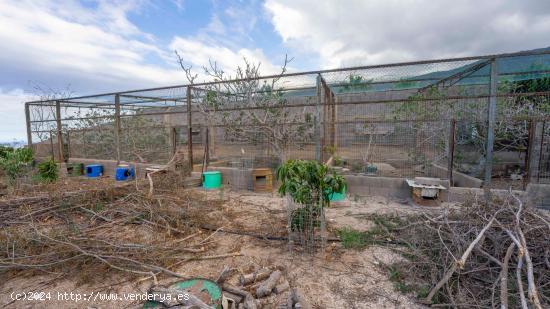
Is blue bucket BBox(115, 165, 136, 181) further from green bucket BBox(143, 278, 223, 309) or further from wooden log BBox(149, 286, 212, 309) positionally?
wooden log BBox(149, 286, 212, 309)

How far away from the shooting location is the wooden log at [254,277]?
2568 mm

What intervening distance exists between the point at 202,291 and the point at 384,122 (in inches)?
174

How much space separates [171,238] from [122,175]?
5121 mm

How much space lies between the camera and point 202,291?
2211 millimetres

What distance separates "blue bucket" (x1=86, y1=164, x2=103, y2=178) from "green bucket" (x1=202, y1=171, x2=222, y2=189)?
4.72 meters

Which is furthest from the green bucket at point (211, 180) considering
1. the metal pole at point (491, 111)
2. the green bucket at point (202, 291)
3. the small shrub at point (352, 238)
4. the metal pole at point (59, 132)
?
the metal pole at point (59, 132)

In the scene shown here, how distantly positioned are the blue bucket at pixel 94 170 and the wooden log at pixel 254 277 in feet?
27.2

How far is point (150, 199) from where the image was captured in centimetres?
462

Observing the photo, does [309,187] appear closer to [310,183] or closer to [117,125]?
[310,183]

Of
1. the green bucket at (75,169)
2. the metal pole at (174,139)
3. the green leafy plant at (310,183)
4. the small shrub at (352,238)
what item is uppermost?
the metal pole at (174,139)

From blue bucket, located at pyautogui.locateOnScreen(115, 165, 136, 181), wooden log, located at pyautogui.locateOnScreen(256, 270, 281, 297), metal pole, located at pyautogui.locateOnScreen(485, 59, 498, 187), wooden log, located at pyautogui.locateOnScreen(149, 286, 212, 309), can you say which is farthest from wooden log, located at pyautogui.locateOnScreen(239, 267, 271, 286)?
blue bucket, located at pyautogui.locateOnScreen(115, 165, 136, 181)

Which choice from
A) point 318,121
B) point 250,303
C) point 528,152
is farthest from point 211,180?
point 528,152

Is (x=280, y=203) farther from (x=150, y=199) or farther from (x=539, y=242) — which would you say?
(x=539, y=242)

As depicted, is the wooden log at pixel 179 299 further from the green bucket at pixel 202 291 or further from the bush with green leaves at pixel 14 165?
the bush with green leaves at pixel 14 165
